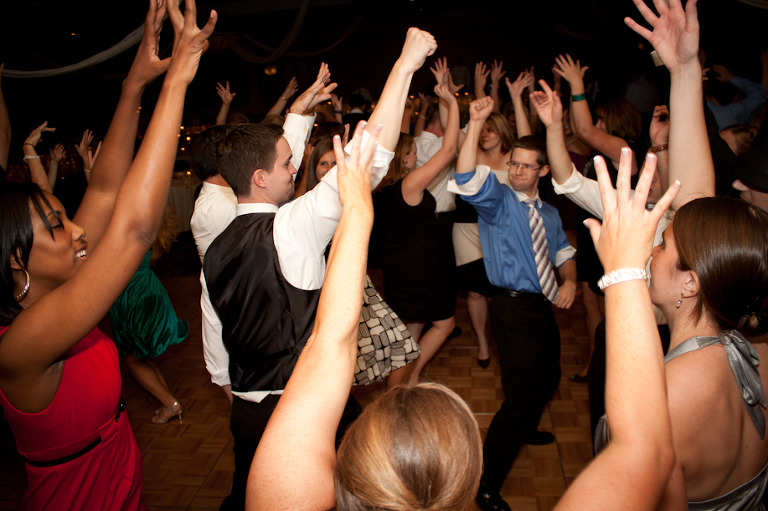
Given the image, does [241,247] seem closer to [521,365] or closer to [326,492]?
[326,492]

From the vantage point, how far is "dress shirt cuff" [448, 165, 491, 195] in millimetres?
1865

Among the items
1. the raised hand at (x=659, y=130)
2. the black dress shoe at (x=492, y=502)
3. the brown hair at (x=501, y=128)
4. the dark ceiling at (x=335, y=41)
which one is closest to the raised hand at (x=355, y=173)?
the raised hand at (x=659, y=130)

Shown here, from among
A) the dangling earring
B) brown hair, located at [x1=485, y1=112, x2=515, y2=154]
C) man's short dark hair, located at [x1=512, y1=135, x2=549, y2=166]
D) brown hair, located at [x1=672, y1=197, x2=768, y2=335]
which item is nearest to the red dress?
the dangling earring

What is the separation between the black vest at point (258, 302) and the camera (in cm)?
132

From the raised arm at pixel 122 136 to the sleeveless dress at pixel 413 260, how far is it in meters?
1.54

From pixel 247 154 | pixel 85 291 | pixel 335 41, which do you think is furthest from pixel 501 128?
pixel 335 41

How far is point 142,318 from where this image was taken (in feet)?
8.73

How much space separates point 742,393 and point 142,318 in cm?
269

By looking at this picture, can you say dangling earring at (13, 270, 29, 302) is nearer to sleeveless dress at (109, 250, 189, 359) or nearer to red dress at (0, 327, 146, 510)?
red dress at (0, 327, 146, 510)

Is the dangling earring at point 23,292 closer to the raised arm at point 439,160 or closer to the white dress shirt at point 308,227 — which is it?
the white dress shirt at point 308,227

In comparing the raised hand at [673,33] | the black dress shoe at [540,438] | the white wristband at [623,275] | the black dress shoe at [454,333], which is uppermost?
the raised hand at [673,33]

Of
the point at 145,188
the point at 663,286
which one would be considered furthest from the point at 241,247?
the point at 663,286

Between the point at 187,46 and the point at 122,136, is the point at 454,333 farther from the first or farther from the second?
the point at 187,46

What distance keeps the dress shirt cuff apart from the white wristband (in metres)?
1.20
